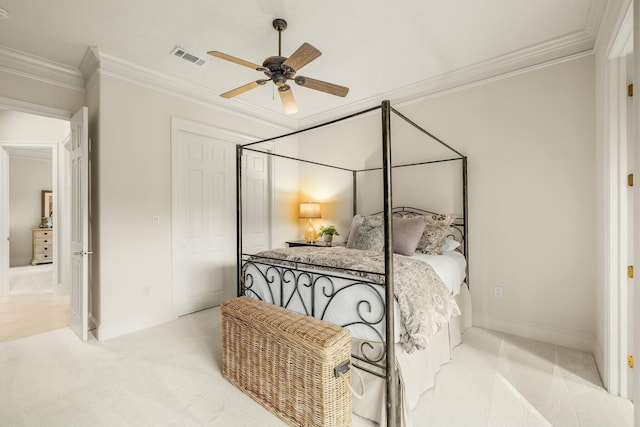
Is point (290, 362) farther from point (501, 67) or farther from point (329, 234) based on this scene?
point (501, 67)

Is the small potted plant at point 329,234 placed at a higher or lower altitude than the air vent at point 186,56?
lower

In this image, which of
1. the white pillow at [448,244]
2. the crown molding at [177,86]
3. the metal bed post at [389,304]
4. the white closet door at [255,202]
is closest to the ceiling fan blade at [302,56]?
the metal bed post at [389,304]

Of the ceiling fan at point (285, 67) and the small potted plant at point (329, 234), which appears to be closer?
the ceiling fan at point (285, 67)

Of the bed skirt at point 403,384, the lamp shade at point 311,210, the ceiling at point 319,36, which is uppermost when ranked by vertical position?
the ceiling at point 319,36

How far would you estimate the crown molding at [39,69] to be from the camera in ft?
9.02

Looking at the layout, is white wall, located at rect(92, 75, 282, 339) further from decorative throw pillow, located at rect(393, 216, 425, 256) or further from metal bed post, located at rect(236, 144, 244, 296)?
decorative throw pillow, located at rect(393, 216, 425, 256)

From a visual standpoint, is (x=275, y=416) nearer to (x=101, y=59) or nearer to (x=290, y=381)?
(x=290, y=381)

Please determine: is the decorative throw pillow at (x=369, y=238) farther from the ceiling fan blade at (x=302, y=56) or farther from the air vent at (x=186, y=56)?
the air vent at (x=186, y=56)

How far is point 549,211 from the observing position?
108 inches

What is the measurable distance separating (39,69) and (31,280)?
14.3ft

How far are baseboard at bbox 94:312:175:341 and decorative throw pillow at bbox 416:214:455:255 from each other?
9.59 feet

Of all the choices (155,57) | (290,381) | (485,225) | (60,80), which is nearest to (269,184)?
(155,57)

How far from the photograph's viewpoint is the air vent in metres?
2.79

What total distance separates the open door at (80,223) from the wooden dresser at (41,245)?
5.32m
